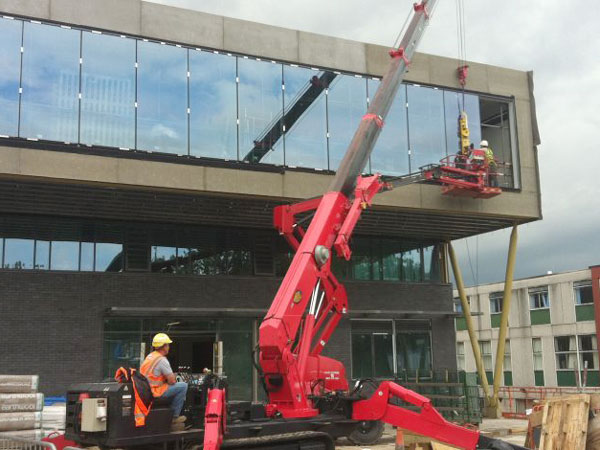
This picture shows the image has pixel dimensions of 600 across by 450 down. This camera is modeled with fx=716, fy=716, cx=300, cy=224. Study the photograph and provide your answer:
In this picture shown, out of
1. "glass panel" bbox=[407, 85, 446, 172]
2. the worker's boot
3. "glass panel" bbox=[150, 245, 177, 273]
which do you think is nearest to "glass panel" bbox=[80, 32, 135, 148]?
"glass panel" bbox=[150, 245, 177, 273]

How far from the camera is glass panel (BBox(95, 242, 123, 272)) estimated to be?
2320cm

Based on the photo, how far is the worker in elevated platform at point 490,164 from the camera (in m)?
24.0

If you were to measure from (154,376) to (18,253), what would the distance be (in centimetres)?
1326

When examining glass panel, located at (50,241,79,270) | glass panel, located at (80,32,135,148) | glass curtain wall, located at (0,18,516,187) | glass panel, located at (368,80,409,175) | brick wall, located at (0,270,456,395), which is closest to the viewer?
glass curtain wall, located at (0,18,516,187)

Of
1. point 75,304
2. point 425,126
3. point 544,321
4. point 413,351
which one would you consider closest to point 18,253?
point 75,304

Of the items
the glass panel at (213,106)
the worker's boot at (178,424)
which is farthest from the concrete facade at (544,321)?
the worker's boot at (178,424)

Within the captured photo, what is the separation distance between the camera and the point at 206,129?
2125 centimetres

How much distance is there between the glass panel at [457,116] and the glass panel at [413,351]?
7.85m

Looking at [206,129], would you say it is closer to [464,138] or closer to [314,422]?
[464,138]

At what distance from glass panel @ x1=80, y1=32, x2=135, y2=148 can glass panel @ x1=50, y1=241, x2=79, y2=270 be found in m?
4.58

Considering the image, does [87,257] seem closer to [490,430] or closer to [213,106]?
[213,106]

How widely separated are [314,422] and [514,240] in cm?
1696

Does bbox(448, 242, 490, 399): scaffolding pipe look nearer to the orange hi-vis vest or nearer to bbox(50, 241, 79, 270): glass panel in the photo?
bbox(50, 241, 79, 270): glass panel

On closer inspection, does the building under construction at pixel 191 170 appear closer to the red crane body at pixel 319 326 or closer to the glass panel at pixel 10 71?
the glass panel at pixel 10 71
